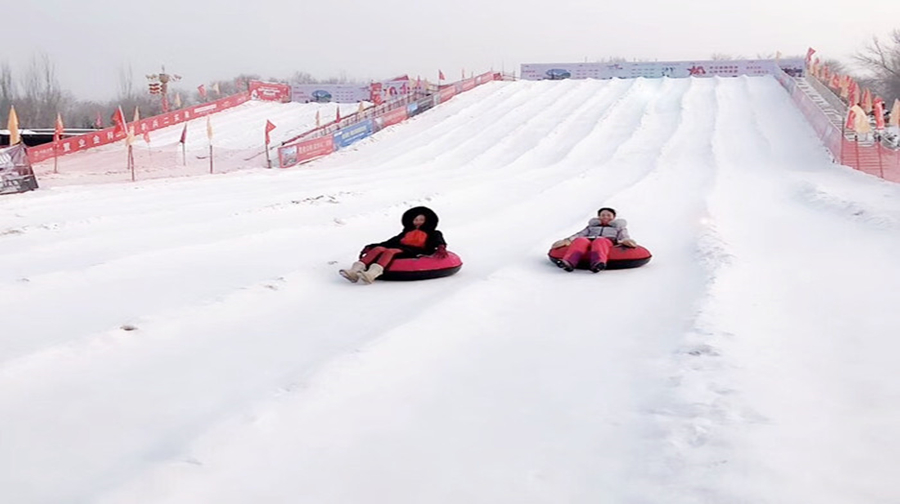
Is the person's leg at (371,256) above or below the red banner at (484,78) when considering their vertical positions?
below

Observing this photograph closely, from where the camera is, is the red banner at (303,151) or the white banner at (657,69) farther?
the white banner at (657,69)

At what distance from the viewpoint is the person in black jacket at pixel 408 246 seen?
629 cm

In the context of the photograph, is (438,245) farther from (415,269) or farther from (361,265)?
(361,265)

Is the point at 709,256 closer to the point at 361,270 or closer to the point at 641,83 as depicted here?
the point at 361,270

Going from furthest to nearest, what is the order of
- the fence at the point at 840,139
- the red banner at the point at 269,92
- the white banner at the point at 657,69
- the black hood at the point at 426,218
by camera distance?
the red banner at the point at 269,92 < the white banner at the point at 657,69 < the fence at the point at 840,139 < the black hood at the point at 426,218

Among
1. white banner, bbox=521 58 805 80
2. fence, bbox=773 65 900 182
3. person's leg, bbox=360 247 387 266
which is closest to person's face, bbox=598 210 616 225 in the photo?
person's leg, bbox=360 247 387 266

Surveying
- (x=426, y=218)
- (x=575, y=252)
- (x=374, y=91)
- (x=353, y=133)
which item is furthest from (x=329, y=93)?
(x=575, y=252)

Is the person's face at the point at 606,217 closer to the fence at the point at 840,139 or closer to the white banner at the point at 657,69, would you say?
the fence at the point at 840,139

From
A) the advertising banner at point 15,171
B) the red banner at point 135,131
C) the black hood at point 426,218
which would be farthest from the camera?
the red banner at point 135,131

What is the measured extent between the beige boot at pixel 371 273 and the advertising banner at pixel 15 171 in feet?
36.9

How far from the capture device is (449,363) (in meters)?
4.23

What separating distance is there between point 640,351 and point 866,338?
1.37 metres

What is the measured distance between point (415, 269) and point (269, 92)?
3313 cm

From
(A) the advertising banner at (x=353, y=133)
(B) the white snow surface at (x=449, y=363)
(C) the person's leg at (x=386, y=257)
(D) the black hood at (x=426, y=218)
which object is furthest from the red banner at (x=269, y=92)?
(C) the person's leg at (x=386, y=257)
